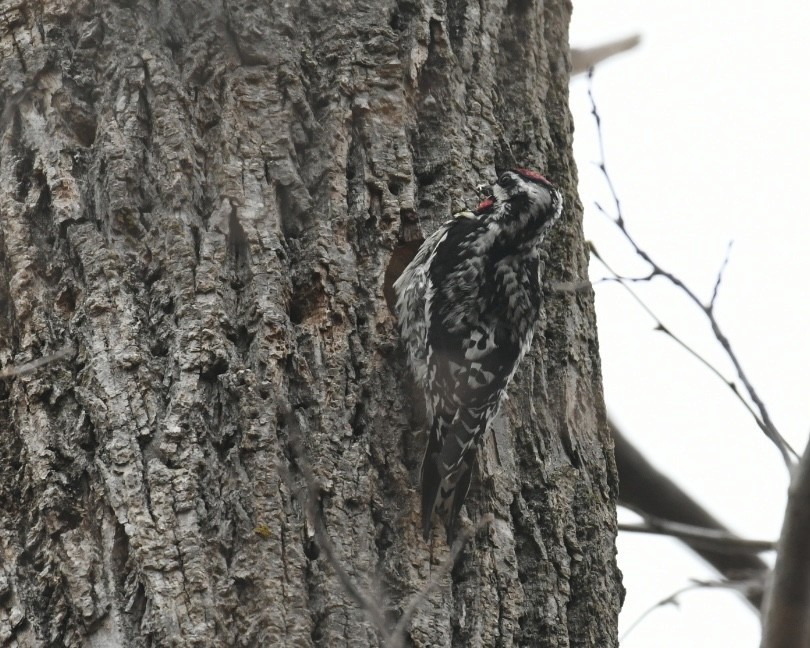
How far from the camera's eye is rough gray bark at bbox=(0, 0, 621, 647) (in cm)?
285

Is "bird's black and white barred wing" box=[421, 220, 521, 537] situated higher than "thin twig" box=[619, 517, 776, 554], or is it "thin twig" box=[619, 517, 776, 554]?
"bird's black and white barred wing" box=[421, 220, 521, 537]

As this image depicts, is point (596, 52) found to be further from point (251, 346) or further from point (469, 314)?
point (251, 346)

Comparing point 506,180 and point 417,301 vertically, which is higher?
point 506,180

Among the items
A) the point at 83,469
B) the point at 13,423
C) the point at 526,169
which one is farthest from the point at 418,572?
the point at 526,169

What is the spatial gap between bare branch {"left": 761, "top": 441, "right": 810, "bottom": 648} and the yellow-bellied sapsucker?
1150 mm

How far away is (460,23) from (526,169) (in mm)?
564

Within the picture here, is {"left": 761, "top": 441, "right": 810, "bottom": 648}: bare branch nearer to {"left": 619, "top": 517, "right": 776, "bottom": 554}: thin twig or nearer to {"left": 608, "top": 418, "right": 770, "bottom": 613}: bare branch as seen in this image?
{"left": 619, "top": 517, "right": 776, "bottom": 554}: thin twig

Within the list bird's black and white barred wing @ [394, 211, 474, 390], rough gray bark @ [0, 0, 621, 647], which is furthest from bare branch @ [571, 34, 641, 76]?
bird's black and white barred wing @ [394, 211, 474, 390]

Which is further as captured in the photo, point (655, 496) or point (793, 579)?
point (655, 496)

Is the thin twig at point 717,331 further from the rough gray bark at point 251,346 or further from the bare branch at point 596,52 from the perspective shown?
the bare branch at point 596,52

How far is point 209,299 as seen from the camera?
10.3 ft

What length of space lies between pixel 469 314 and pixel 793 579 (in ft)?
6.79

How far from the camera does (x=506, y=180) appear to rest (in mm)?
3930

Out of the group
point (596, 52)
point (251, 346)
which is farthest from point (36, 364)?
point (596, 52)
